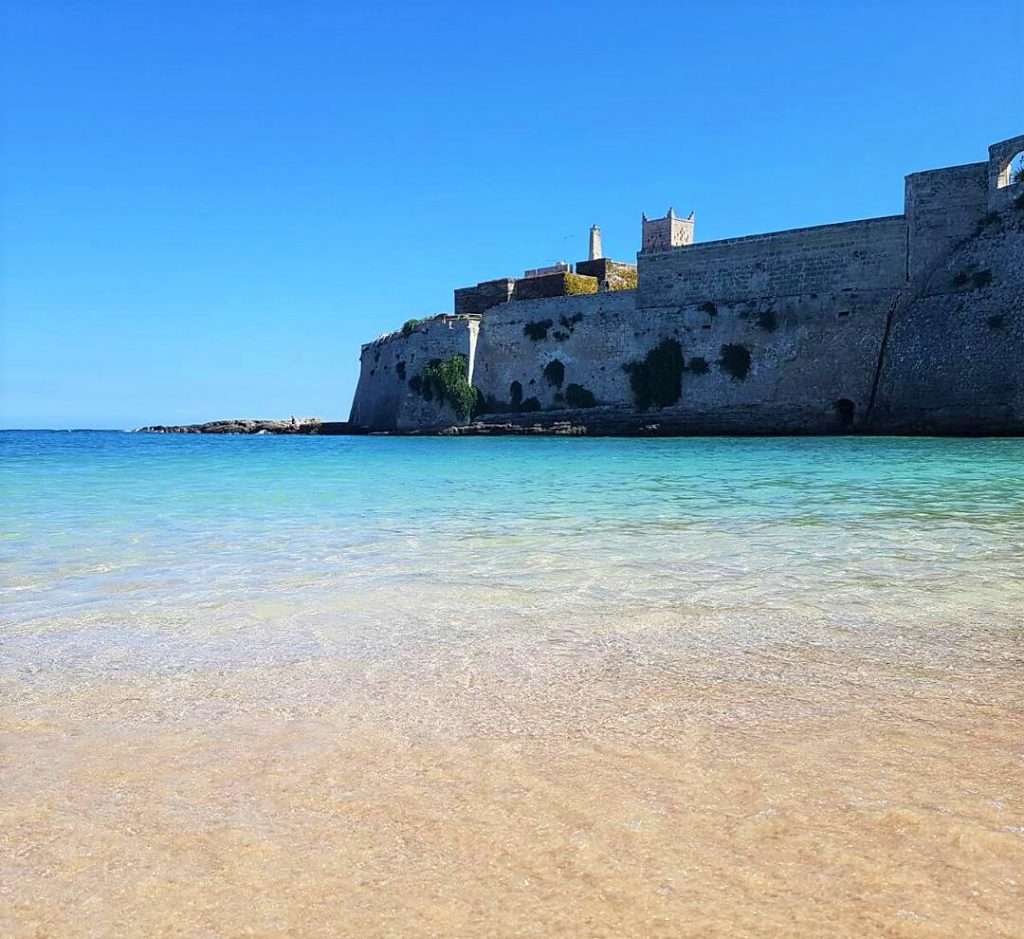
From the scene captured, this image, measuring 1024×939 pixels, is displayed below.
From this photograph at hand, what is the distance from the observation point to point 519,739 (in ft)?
9.13

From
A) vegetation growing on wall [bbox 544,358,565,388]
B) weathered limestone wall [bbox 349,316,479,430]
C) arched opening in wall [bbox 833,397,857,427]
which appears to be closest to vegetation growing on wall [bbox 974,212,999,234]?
arched opening in wall [bbox 833,397,857,427]

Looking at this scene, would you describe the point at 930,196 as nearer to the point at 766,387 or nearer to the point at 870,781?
the point at 766,387

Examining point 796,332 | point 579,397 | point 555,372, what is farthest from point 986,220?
point 555,372

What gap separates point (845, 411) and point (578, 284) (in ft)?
42.8

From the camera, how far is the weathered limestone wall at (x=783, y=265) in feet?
88.2

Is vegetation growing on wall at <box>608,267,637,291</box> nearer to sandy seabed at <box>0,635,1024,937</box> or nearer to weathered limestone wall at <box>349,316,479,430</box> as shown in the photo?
weathered limestone wall at <box>349,316,479,430</box>

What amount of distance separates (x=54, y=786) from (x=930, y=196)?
2776 cm

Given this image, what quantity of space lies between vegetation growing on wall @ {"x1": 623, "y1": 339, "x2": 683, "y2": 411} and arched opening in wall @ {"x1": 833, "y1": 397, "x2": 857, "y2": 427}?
18.1 ft

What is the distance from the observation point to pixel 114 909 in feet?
6.07

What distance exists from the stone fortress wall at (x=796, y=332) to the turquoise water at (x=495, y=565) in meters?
12.6

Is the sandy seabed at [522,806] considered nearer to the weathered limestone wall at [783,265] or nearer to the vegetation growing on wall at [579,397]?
the weathered limestone wall at [783,265]

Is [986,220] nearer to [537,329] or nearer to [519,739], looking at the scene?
[537,329]

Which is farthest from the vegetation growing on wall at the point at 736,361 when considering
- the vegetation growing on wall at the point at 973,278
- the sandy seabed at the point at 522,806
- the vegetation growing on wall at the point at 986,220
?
the sandy seabed at the point at 522,806

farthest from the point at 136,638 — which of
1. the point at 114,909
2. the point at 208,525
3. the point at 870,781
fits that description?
the point at 208,525
